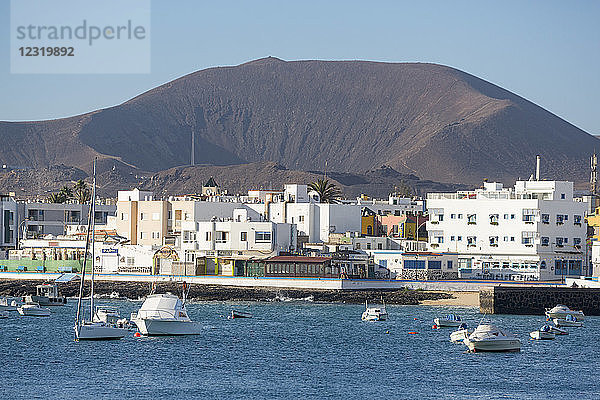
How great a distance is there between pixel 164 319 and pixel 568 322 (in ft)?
94.4

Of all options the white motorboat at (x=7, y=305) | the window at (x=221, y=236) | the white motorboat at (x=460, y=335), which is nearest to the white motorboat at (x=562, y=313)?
the white motorboat at (x=460, y=335)

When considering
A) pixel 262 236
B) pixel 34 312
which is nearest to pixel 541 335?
pixel 34 312

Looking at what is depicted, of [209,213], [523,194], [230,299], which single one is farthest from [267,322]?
[209,213]

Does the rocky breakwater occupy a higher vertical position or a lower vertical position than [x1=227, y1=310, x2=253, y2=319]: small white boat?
higher

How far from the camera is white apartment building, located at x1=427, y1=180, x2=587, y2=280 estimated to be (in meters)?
105

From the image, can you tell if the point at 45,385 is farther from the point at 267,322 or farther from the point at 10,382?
the point at 267,322

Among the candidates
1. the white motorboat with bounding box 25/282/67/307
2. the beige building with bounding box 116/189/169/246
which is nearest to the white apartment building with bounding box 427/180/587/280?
the beige building with bounding box 116/189/169/246

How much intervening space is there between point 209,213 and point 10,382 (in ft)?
245

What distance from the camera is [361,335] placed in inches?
3000

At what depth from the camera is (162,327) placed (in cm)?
7325

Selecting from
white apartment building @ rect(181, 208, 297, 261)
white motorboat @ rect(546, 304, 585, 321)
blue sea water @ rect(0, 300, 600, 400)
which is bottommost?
blue sea water @ rect(0, 300, 600, 400)

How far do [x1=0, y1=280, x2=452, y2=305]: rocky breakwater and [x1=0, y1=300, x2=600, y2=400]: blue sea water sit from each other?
42.3 feet

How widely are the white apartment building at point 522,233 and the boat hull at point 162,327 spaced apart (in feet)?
126

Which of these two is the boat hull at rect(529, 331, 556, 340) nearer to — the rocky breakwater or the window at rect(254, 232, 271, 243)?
the rocky breakwater
